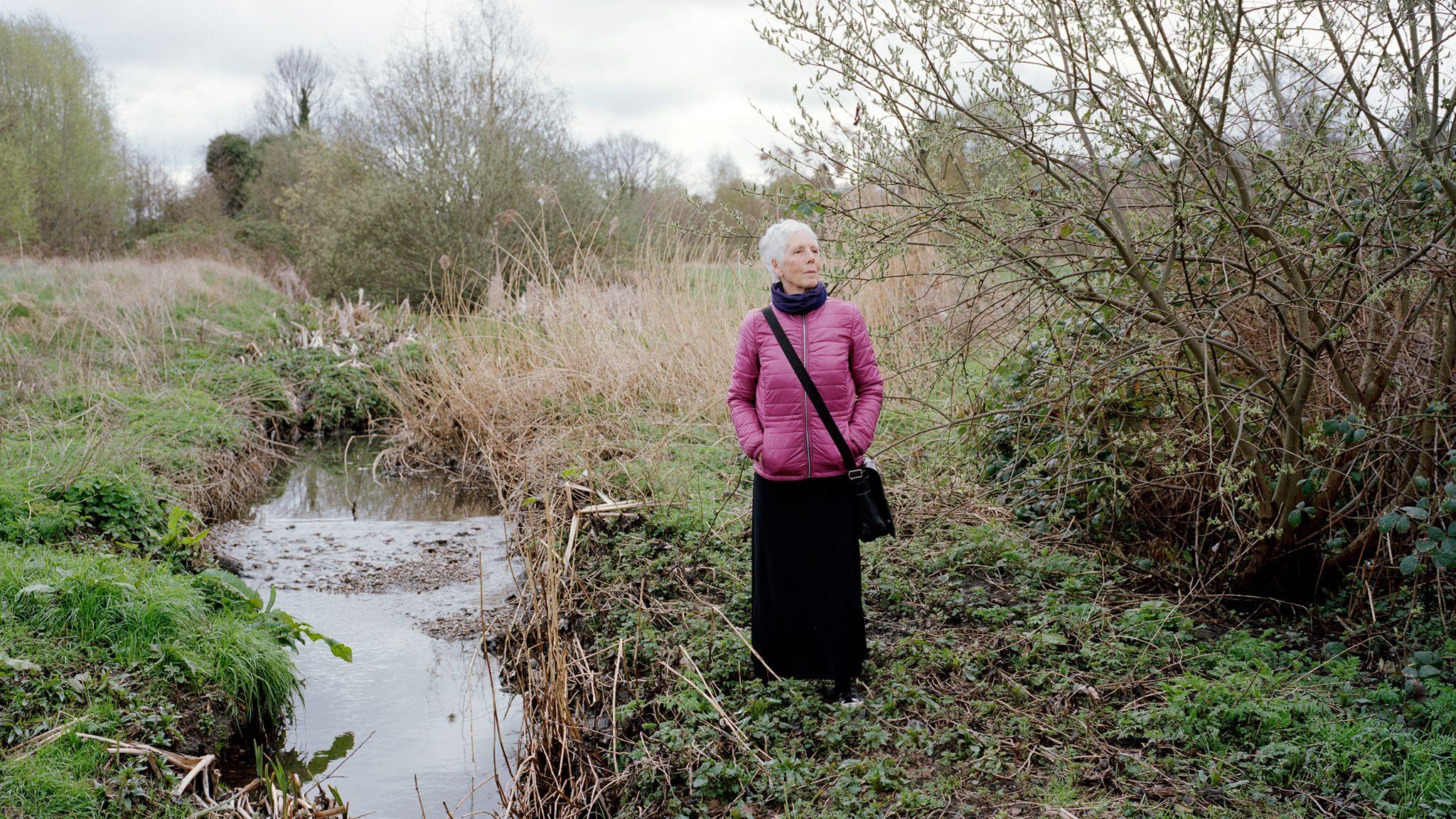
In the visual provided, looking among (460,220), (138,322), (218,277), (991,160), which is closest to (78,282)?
(138,322)

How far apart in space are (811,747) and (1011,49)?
2.76 meters

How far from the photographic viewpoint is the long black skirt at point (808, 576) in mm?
3711

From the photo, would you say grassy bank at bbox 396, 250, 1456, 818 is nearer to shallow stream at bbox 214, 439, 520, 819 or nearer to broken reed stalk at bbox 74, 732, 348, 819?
shallow stream at bbox 214, 439, 520, 819

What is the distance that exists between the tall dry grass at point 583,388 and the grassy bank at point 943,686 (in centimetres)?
7

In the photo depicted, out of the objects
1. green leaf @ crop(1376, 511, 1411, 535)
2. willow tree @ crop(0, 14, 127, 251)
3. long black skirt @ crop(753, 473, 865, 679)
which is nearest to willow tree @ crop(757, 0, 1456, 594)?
green leaf @ crop(1376, 511, 1411, 535)

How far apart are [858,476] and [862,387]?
1.14ft

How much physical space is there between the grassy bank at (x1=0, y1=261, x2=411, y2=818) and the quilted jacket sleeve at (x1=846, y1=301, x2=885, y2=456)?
2757 mm

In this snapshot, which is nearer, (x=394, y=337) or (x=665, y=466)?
(x=665, y=466)

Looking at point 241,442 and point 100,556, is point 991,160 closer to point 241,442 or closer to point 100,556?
point 100,556

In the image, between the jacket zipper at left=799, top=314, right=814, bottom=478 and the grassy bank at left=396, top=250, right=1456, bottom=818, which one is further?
the jacket zipper at left=799, top=314, right=814, bottom=478

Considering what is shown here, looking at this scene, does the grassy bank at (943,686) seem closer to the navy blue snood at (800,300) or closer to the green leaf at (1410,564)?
the green leaf at (1410,564)

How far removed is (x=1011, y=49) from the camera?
12.4 ft

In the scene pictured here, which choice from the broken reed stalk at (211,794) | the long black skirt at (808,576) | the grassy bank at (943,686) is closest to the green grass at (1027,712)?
the grassy bank at (943,686)

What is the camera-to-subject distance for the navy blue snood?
359cm
